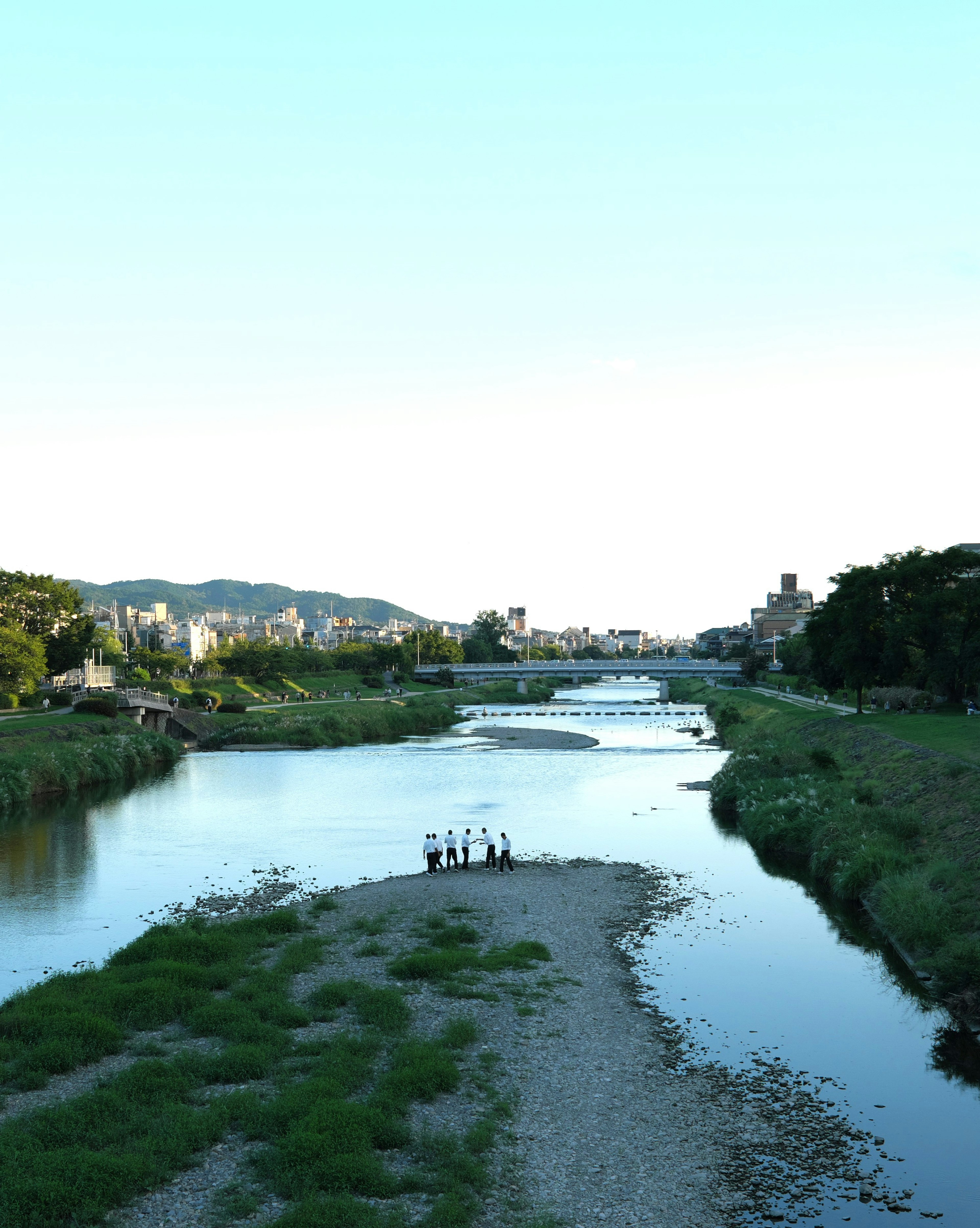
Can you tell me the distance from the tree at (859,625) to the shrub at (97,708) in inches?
2137

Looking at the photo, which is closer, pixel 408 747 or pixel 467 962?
pixel 467 962

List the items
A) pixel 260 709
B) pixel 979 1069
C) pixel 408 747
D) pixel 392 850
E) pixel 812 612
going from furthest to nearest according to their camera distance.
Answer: pixel 260 709 < pixel 408 747 < pixel 812 612 < pixel 392 850 < pixel 979 1069

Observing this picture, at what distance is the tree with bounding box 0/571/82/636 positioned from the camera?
82438 millimetres

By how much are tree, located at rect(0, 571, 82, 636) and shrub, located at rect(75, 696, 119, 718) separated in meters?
8.87

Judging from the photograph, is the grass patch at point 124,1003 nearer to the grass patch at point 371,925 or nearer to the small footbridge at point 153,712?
the grass patch at point 371,925

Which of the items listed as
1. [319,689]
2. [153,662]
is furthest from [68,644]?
[319,689]

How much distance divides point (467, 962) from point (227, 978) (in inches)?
218

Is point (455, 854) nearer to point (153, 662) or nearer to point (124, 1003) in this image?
point (124, 1003)

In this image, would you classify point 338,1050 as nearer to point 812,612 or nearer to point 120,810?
point 120,810

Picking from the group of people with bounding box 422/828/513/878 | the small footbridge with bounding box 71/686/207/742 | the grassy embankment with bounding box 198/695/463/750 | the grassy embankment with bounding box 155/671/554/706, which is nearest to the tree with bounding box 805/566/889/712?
the group of people with bounding box 422/828/513/878

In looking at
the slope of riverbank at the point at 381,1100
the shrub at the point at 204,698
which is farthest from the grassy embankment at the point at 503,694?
the slope of riverbank at the point at 381,1100

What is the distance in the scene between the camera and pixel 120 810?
52.1 metres

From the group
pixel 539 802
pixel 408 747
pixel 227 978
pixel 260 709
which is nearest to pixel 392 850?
pixel 539 802

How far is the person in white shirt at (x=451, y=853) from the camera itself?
35969 mm
